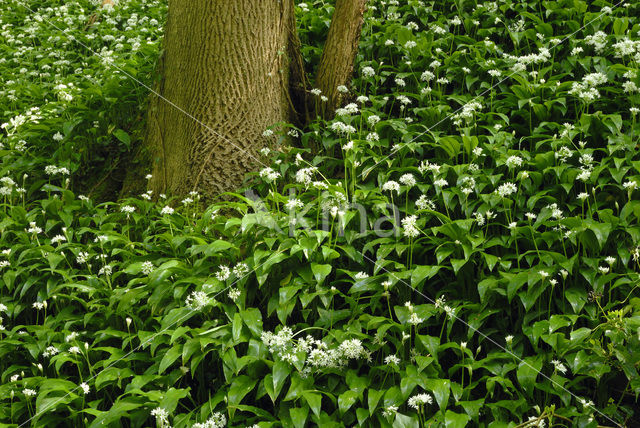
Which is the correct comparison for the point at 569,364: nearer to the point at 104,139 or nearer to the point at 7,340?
the point at 7,340

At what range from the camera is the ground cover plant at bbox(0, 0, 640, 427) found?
3035 millimetres

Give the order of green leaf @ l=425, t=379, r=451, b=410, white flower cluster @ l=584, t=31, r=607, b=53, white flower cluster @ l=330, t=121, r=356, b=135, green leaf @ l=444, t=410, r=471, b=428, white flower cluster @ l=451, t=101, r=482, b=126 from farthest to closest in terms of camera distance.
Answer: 1. white flower cluster @ l=584, t=31, r=607, b=53
2. white flower cluster @ l=451, t=101, r=482, b=126
3. white flower cluster @ l=330, t=121, r=356, b=135
4. green leaf @ l=425, t=379, r=451, b=410
5. green leaf @ l=444, t=410, r=471, b=428

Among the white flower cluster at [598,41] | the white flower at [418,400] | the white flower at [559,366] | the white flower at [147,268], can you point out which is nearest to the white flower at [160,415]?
the white flower at [147,268]

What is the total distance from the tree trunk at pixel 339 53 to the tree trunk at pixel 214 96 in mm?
508

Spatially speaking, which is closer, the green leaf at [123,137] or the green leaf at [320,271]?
the green leaf at [320,271]

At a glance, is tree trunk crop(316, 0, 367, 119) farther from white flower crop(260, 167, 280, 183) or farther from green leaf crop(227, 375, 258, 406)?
green leaf crop(227, 375, 258, 406)

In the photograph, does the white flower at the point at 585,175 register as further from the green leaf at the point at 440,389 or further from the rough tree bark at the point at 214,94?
the rough tree bark at the point at 214,94

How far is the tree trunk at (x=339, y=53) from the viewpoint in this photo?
16.3ft

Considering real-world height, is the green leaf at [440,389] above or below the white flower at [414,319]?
below

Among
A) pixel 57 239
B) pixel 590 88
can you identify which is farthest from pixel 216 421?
pixel 590 88

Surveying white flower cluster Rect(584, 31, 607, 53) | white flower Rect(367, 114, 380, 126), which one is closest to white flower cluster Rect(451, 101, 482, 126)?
white flower Rect(367, 114, 380, 126)

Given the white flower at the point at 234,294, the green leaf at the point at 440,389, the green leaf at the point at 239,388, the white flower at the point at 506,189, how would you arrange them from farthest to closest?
the white flower at the point at 506,189, the white flower at the point at 234,294, the green leaf at the point at 239,388, the green leaf at the point at 440,389

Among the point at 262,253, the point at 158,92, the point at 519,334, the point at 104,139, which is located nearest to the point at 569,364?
the point at 519,334

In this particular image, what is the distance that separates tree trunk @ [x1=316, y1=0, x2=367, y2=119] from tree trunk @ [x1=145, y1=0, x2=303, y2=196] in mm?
508
